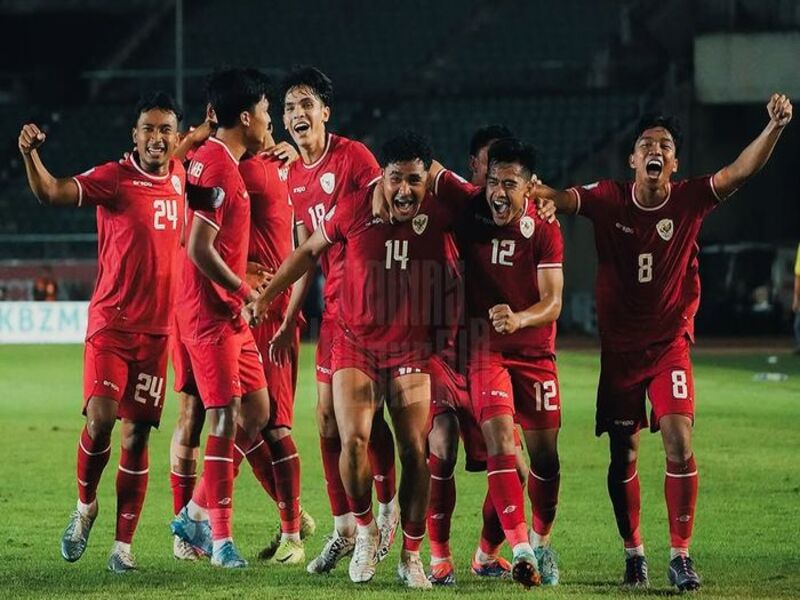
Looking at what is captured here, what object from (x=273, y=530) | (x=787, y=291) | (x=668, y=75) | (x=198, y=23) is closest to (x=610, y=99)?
(x=668, y=75)

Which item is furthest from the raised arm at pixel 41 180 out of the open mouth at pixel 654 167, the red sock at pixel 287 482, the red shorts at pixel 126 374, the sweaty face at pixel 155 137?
the open mouth at pixel 654 167

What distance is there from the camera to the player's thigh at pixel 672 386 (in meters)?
7.74

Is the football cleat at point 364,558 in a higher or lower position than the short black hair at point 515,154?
lower

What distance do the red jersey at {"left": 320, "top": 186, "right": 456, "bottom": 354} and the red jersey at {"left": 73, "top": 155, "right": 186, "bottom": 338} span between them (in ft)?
3.53

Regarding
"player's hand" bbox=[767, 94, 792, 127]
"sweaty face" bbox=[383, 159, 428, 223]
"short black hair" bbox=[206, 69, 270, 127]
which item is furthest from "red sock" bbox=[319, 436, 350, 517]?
"player's hand" bbox=[767, 94, 792, 127]

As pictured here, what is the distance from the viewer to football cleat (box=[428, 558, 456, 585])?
7770 millimetres

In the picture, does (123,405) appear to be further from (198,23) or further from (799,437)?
(198,23)

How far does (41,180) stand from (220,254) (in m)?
0.95

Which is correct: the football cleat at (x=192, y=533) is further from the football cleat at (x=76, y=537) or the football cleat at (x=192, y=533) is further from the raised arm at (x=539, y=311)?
the raised arm at (x=539, y=311)

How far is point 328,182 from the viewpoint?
339 inches

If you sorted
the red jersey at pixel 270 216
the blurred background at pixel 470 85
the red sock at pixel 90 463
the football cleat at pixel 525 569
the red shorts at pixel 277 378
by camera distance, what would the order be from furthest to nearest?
the blurred background at pixel 470 85, the red shorts at pixel 277 378, the red jersey at pixel 270 216, the red sock at pixel 90 463, the football cleat at pixel 525 569

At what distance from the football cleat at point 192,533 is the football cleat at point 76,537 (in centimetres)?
47

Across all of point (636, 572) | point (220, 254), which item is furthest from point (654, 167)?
point (220, 254)

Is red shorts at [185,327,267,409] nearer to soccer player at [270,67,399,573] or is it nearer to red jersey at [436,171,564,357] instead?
soccer player at [270,67,399,573]
